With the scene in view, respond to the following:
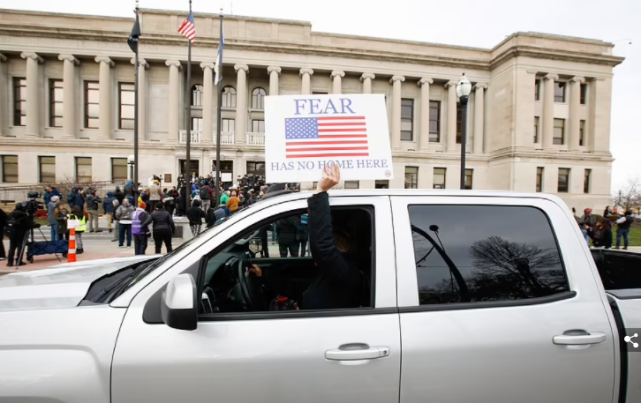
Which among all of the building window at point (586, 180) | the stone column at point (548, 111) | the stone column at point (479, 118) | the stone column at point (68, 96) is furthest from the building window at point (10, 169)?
the building window at point (586, 180)

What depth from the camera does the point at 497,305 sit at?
1755mm

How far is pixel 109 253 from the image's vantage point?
36.8 ft

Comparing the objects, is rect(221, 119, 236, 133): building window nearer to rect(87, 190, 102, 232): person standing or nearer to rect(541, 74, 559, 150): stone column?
rect(87, 190, 102, 232): person standing

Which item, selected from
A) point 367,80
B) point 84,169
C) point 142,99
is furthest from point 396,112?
point 84,169

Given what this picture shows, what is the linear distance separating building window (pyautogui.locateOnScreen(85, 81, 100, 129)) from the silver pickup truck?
40876 millimetres

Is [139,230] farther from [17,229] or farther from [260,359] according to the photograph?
[260,359]

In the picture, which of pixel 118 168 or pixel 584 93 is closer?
pixel 118 168

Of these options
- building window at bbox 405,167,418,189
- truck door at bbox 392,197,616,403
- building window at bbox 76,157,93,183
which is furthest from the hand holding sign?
building window at bbox 405,167,418,189

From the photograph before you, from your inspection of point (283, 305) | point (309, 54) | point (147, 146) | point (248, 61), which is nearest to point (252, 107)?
point (248, 61)

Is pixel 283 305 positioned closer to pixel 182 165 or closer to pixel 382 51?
pixel 182 165

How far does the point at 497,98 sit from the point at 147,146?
39381mm

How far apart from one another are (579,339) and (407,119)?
43.1 metres

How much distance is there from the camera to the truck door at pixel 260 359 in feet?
5.06

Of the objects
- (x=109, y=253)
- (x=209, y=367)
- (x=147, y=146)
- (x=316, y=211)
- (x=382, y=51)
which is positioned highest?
(x=382, y=51)
